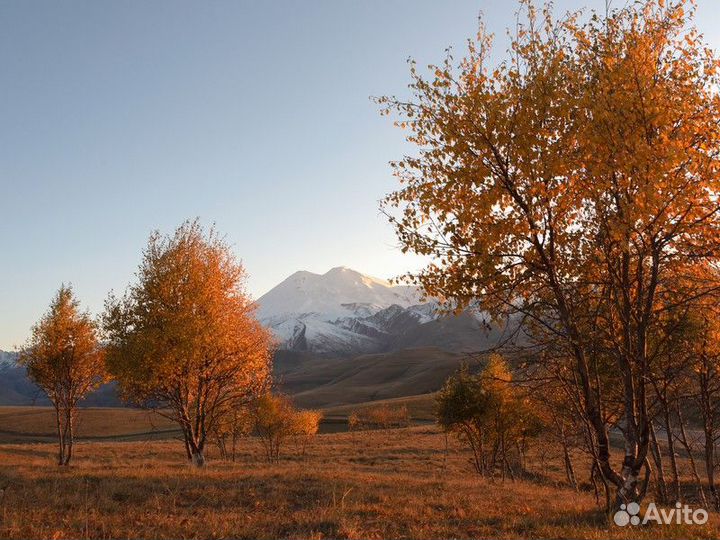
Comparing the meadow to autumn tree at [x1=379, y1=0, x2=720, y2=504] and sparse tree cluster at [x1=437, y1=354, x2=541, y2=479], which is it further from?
sparse tree cluster at [x1=437, y1=354, x2=541, y2=479]

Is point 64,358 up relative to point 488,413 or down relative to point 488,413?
up

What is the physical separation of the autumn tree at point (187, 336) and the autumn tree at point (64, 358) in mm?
10442

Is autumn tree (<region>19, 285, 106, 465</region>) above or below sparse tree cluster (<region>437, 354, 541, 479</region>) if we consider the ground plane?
above

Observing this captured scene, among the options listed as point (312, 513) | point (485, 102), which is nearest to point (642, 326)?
point (485, 102)

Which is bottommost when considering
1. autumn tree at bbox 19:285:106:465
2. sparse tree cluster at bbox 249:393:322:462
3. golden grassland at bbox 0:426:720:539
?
sparse tree cluster at bbox 249:393:322:462

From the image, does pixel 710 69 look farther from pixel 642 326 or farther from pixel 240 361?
pixel 240 361

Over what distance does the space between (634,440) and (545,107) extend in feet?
24.4

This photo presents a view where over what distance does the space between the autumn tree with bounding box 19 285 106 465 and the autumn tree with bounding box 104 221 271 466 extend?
10.4 meters

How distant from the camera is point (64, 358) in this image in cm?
3428

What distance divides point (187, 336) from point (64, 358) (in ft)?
A: 55.5

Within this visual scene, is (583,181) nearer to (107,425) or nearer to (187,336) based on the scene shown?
(187,336)

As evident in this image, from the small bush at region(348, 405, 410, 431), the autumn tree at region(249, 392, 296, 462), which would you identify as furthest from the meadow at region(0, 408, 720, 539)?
the small bush at region(348, 405, 410, 431)

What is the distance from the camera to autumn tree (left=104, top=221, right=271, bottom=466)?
77.8 ft

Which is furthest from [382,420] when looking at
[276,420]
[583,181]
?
[583,181]
